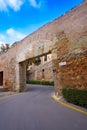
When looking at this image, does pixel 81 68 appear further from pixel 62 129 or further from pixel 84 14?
pixel 62 129

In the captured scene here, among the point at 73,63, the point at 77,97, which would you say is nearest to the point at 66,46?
the point at 73,63

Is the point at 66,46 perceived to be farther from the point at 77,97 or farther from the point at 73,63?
the point at 77,97

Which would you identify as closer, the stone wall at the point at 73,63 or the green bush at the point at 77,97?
the green bush at the point at 77,97

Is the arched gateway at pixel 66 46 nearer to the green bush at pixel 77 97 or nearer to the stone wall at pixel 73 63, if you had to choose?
the stone wall at pixel 73 63

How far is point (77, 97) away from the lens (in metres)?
7.34

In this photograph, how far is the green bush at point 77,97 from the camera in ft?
22.6

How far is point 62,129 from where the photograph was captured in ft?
13.7

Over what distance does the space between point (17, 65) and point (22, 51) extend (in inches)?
57.8

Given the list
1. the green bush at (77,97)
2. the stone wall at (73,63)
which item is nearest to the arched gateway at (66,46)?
the stone wall at (73,63)

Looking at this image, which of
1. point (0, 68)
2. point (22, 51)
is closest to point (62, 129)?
point (22, 51)

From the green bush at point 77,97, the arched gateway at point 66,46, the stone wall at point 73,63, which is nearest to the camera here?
the green bush at point 77,97

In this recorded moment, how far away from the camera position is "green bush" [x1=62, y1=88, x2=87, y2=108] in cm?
688

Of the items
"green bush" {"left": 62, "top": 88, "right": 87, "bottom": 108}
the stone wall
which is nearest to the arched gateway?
the stone wall

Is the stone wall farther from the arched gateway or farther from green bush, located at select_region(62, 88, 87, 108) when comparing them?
green bush, located at select_region(62, 88, 87, 108)
